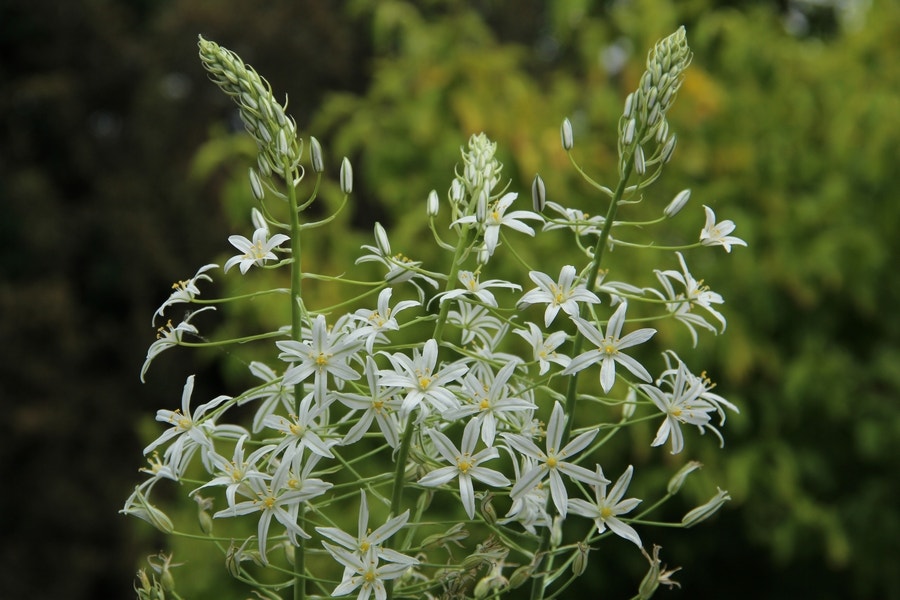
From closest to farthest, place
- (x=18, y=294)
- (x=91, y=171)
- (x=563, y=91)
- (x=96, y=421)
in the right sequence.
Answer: (x=563, y=91) < (x=18, y=294) < (x=96, y=421) < (x=91, y=171)

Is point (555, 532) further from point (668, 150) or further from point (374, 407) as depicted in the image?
point (668, 150)

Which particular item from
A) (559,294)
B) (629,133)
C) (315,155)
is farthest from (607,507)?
(315,155)

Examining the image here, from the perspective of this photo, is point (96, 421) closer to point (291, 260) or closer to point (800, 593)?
point (800, 593)

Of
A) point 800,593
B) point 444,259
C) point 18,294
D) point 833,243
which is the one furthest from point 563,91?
point 18,294

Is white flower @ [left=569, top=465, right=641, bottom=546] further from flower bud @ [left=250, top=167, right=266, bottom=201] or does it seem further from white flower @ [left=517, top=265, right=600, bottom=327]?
flower bud @ [left=250, top=167, right=266, bottom=201]

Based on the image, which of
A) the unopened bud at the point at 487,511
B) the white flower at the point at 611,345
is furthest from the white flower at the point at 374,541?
the white flower at the point at 611,345

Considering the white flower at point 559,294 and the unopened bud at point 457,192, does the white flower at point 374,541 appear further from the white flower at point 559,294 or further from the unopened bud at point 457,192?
the unopened bud at point 457,192
